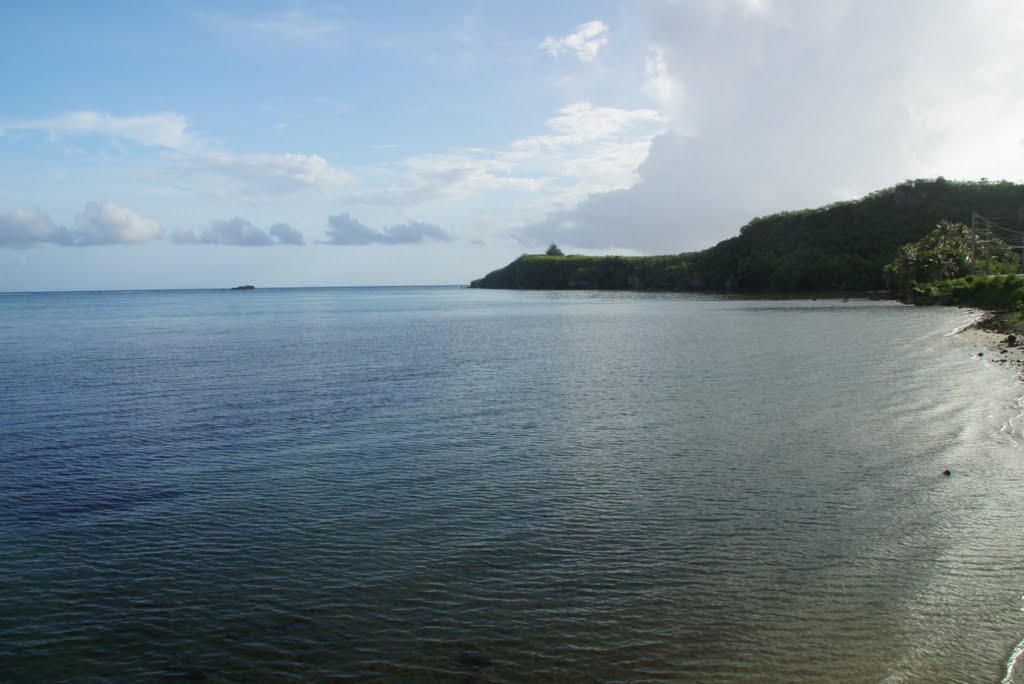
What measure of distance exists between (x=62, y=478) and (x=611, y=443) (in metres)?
14.4

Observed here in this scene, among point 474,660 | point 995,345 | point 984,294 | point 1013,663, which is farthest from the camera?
point 984,294

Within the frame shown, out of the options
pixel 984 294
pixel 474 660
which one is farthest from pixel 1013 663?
pixel 984 294

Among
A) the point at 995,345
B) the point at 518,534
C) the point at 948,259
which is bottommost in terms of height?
the point at 518,534

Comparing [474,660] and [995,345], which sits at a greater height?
[995,345]

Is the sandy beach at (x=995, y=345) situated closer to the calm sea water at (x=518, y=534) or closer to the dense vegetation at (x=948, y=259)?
the calm sea water at (x=518, y=534)

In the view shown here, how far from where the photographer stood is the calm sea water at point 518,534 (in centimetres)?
970

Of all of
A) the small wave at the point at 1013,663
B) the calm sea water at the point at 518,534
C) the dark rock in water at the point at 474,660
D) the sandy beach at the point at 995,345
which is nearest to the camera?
the small wave at the point at 1013,663

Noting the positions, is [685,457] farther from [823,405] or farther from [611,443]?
[823,405]

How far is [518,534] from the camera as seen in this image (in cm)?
1388

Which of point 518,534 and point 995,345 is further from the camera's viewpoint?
point 995,345

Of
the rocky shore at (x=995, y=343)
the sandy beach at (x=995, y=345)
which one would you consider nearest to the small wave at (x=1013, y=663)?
the rocky shore at (x=995, y=343)

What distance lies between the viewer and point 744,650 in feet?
31.4

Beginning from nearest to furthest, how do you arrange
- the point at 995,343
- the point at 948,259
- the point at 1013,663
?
1. the point at 1013,663
2. the point at 995,343
3. the point at 948,259

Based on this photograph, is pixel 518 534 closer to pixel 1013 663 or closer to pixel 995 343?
pixel 1013 663
